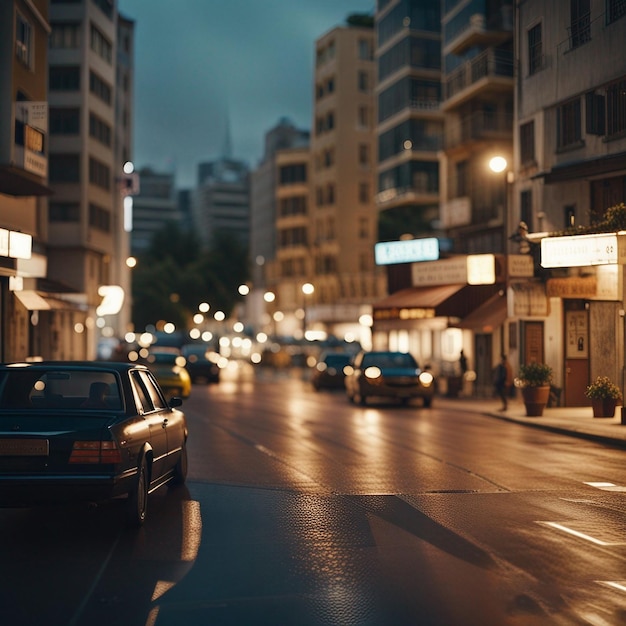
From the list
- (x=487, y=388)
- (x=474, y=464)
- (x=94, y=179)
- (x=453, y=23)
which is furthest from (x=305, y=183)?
(x=474, y=464)

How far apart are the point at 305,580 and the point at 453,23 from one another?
49.1 m

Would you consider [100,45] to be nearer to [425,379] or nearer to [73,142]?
[73,142]

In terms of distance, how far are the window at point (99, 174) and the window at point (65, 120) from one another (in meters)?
2.20

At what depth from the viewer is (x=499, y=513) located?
12055mm

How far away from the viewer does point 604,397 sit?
2756 cm

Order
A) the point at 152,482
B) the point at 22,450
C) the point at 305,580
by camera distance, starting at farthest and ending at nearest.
Answer: the point at 152,482, the point at 22,450, the point at 305,580

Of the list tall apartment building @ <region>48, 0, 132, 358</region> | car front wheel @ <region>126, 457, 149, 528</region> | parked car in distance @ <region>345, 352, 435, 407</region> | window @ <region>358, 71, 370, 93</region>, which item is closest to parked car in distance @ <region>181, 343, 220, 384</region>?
tall apartment building @ <region>48, 0, 132, 358</region>

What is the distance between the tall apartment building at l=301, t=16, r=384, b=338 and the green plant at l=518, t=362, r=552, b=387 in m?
64.9

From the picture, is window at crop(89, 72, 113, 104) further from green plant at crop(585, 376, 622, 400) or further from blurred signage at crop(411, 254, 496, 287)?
green plant at crop(585, 376, 622, 400)

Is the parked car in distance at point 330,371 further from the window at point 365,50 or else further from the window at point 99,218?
the window at point 365,50

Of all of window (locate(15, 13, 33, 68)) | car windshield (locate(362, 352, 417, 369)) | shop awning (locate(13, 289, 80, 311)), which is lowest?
car windshield (locate(362, 352, 417, 369))

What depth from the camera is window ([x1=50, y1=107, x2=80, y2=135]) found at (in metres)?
67.2

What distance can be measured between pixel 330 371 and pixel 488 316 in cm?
890

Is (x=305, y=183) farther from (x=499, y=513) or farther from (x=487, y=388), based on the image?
(x=499, y=513)
